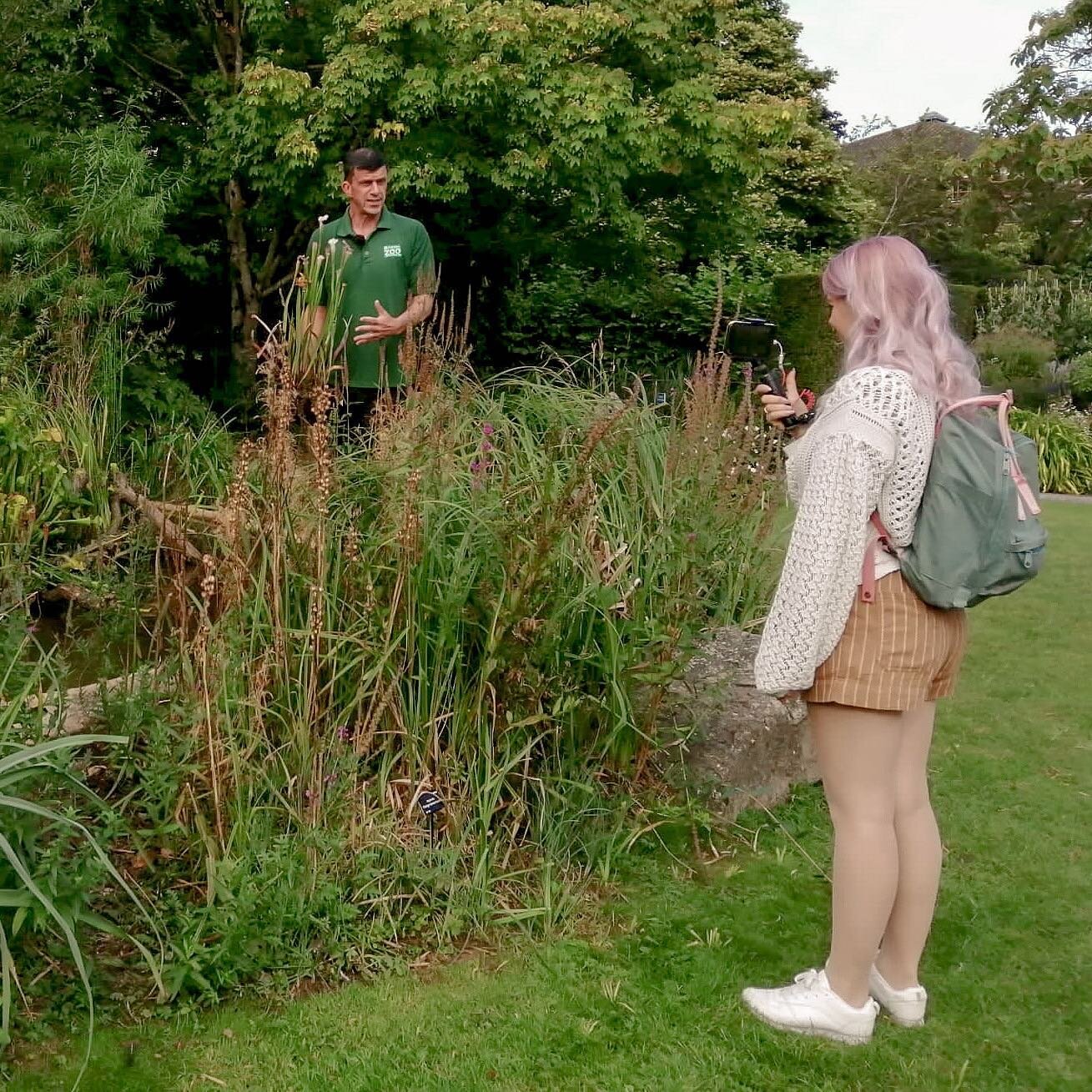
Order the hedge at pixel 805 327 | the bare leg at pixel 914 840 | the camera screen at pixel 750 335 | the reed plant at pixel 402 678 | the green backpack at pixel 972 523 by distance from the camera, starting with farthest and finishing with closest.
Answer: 1. the hedge at pixel 805 327
2. the camera screen at pixel 750 335
3. the reed plant at pixel 402 678
4. the bare leg at pixel 914 840
5. the green backpack at pixel 972 523

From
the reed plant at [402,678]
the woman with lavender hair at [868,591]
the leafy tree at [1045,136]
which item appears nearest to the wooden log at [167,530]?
the reed plant at [402,678]

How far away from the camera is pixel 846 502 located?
2.29 m

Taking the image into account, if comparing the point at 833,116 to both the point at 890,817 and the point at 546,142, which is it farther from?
the point at 890,817

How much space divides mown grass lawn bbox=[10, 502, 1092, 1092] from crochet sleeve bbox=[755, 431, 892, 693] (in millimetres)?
805

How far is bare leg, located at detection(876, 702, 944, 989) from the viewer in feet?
8.23

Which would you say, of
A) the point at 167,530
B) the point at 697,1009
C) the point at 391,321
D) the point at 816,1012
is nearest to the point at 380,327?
the point at 391,321

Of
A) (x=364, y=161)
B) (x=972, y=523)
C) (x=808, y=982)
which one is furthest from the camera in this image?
(x=364, y=161)

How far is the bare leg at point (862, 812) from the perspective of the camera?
2.39m

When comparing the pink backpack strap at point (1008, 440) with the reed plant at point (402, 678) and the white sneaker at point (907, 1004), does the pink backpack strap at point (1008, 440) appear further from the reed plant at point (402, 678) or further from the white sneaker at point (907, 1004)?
the white sneaker at point (907, 1004)

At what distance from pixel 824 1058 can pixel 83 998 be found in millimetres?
1522

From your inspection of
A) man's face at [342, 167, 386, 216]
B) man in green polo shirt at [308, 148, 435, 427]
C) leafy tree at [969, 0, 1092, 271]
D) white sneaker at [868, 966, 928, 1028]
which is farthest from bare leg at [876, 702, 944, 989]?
leafy tree at [969, 0, 1092, 271]

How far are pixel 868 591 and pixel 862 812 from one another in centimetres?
45

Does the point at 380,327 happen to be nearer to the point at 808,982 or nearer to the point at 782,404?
the point at 782,404

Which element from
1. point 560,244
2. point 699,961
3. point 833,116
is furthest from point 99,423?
point 833,116
